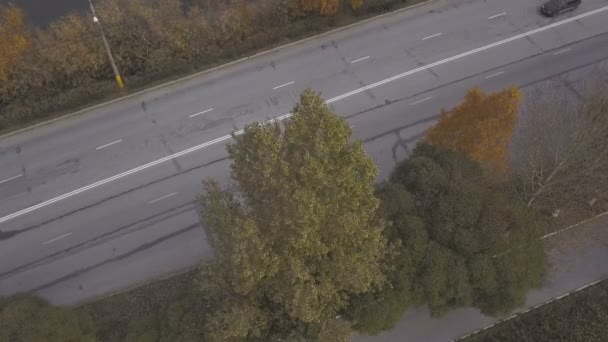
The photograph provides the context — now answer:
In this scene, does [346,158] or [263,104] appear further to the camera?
[263,104]

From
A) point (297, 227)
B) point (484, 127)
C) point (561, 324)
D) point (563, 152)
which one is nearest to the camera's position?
point (297, 227)

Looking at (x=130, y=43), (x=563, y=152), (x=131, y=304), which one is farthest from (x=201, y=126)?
(x=563, y=152)

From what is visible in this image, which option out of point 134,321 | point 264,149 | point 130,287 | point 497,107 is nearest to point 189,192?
point 130,287

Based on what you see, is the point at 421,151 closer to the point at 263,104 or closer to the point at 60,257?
the point at 263,104

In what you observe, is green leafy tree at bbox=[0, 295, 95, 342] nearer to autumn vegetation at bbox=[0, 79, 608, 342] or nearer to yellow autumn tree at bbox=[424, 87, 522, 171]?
autumn vegetation at bbox=[0, 79, 608, 342]

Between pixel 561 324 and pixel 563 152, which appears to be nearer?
pixel 563 152

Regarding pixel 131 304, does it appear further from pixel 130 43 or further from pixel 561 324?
pixel 561 324
